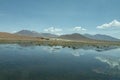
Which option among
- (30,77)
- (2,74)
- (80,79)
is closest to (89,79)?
(80,79)

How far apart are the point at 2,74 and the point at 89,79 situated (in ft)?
30.8

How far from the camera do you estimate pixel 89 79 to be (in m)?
22.7

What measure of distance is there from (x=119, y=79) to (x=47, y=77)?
7961 millimetres

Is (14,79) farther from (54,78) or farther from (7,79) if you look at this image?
(54,78)

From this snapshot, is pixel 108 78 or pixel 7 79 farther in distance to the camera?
pixel 108 78

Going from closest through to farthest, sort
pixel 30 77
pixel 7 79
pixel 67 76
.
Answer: pixel 7 79 → pixel 30 77 → pixel 67 76

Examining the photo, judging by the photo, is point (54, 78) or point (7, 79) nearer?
point (7, 79)

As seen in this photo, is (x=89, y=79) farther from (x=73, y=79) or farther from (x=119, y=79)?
(x=119, y=79)

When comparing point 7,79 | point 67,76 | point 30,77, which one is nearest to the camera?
point 7,79

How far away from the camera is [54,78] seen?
73.0 feet

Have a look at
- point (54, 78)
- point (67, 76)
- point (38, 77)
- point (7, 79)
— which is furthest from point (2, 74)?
point (67, 76)

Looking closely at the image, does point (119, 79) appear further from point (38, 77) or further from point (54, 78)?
point (38, 77)

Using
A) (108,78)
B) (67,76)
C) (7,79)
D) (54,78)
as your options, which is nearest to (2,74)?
(7,79)

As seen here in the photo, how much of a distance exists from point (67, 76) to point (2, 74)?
23.4 feet
